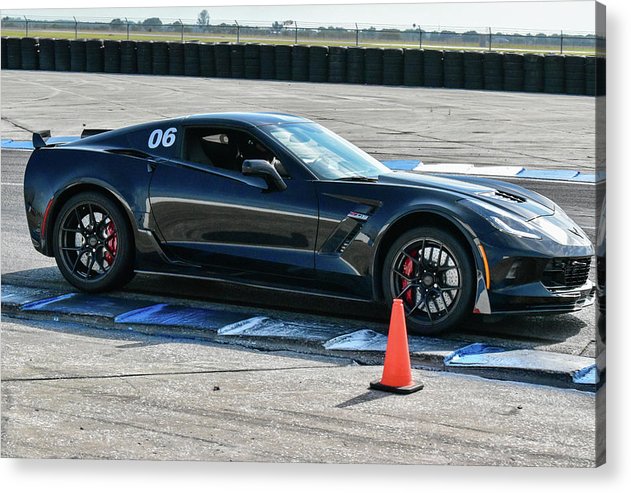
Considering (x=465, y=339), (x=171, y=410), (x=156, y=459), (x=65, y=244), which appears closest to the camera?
(x=156, y=459)

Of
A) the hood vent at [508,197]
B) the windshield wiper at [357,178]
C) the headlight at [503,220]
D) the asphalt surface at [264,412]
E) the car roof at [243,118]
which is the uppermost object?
the car roof at [243,118]

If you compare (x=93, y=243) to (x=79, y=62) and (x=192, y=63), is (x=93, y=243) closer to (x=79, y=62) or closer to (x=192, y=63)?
(x=192, y=63)

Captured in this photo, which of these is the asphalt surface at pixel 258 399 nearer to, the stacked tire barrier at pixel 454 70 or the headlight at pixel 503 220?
the headlight at pixel 503 220

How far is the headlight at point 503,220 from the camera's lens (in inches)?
299

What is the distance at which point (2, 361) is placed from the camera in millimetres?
7477

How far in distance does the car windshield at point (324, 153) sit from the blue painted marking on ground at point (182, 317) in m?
1.05

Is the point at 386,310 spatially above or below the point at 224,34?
below

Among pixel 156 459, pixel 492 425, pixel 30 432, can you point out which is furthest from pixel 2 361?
pixel 492 425

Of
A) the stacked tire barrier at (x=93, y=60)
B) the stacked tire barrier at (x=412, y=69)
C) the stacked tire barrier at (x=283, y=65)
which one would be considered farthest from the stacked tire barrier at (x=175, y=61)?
the stacked tire barrier at (x=412, y=69)

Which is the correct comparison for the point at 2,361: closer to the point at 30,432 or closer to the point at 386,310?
the point at 30,432

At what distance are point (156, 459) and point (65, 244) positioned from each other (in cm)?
318

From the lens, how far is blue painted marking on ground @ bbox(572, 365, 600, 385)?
22.5ft

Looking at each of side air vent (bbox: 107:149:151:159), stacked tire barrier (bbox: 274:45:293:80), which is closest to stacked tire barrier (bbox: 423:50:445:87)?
stacked tire barrier (bbox: 274:45:293:80)

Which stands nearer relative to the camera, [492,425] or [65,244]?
[492,425]
